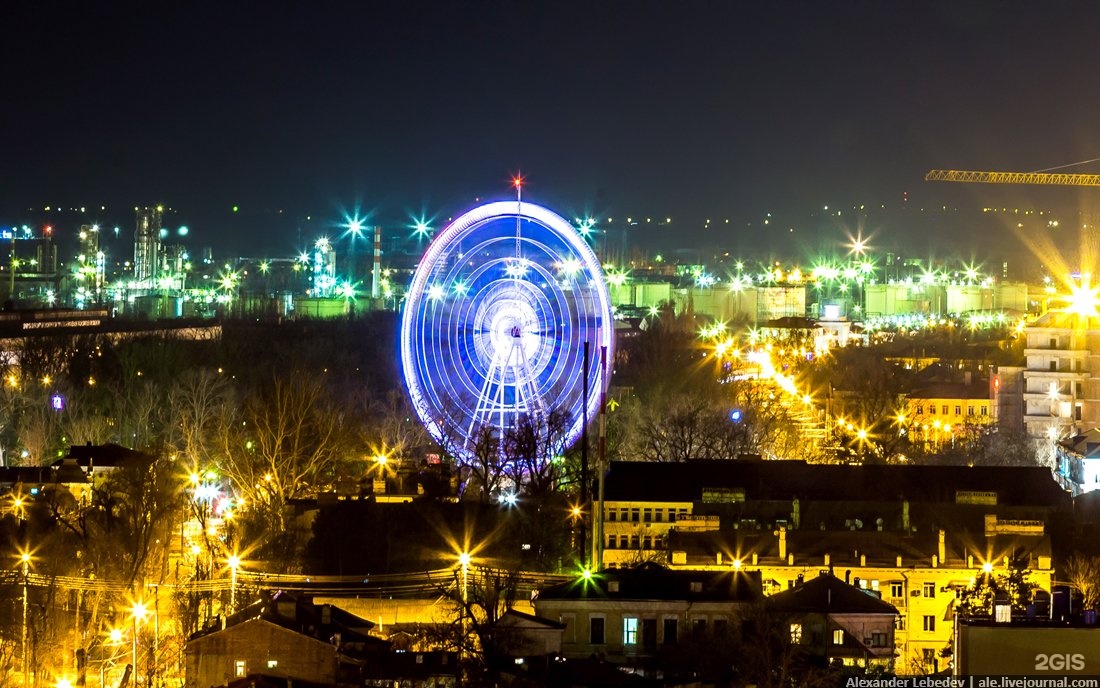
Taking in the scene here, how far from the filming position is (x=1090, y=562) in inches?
945

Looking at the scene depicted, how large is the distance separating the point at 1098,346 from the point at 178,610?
23.0 m

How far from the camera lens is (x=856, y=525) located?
26891 millimetres

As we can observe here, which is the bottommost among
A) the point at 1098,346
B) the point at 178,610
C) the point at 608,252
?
the point at 178,610

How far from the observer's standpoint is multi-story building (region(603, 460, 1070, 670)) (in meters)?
23.3

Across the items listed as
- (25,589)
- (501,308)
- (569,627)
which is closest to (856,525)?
(501,308)

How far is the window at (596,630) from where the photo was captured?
65.7 feet

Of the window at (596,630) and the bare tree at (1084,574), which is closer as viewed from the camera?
the window at (596,630)

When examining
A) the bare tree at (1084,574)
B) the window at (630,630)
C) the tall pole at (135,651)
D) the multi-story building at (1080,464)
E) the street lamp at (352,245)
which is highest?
the street lamp at (352,245)

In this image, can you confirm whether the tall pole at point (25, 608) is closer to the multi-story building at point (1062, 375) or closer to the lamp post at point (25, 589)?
the lamp post at point (25, 589)

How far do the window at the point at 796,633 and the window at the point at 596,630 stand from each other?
1.77 meters

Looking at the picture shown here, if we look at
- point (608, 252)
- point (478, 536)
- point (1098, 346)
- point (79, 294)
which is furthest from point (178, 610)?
point (608, 252)

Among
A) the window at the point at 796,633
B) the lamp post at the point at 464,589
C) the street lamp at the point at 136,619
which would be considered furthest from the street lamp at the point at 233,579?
the window at the point at 796,633

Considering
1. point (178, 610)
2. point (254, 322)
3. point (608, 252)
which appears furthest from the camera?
point (608, 252)

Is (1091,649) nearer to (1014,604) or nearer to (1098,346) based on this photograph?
(1014,604)
